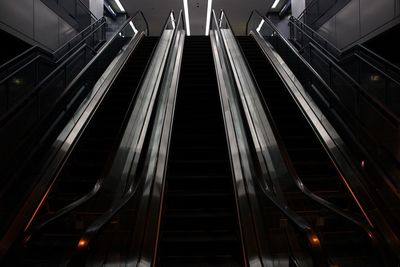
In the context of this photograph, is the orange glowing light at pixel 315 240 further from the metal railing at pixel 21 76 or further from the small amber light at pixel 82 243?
the metal railing at pixel 21 76

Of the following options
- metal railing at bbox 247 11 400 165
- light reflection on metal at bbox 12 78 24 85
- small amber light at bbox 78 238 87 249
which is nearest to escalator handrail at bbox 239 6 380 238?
metal railing at bbox 247 11 400 165

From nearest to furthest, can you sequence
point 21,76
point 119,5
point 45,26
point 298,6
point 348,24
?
point 21,76 → point 45,26 → point 348,24 → point 298,6 → point 119,5

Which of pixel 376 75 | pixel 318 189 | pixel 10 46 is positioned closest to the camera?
pixel 318 189

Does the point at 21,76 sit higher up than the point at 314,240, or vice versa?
the point at 21,76

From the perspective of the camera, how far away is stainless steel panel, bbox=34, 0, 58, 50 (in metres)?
7.75

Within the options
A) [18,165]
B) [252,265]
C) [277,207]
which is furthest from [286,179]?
[18,165]

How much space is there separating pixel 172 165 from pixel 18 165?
177 cm

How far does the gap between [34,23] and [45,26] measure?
546 mm

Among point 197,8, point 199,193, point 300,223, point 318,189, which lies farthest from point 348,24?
point 197,8

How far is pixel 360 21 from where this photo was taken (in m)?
7.75

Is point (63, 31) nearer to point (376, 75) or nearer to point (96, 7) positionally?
point (96, 7)

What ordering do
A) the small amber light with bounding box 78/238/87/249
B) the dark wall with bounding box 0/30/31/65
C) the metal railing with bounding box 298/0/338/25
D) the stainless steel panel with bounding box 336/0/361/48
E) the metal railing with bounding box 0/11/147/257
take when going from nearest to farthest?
the small amber light with bounding box 78/238/87/249
the metal railing with bounding box 0/11/147/257
the dark wall with bounding box 0/30/31/65
the stainless steel panel with bounding box 336/0/361/48
the metal railing with bounding box 298/0/338/25

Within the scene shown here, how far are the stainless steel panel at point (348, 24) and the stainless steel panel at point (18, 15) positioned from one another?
6367 mm

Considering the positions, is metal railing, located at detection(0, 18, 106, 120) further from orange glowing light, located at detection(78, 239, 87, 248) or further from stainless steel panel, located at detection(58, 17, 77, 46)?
stainless steel panel, located at detection(58, 17, 77, 46)
